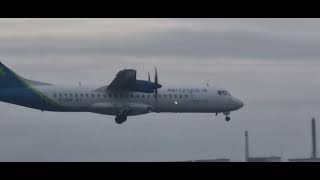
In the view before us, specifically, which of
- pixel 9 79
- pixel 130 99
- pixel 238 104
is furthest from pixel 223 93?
pixel 9 79

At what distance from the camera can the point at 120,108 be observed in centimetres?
3369

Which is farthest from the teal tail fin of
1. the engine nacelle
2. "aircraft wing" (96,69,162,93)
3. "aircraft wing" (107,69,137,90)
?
"aircraft wing" (107,69,137,90)

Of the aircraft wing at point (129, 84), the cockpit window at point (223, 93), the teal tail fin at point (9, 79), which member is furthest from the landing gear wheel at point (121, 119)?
the teal tail fin at point (9, 79)

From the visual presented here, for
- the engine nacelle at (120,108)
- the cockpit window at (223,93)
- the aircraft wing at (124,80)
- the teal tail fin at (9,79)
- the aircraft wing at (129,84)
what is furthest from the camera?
the teal tail fin at (9,79)

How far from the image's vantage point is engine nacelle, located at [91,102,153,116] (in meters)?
32.9

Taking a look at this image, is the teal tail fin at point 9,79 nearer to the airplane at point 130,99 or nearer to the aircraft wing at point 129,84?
the airplane at point 130,99

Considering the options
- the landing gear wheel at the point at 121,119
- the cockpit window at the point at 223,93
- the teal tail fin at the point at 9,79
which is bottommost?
the landing gear wheel at the point at 121,119

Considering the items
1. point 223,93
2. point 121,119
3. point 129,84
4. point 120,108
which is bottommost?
point 121,119

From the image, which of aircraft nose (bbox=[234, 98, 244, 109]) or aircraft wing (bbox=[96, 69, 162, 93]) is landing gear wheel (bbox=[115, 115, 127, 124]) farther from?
aircraft nose (bbox=[234, 98, 244, 109])

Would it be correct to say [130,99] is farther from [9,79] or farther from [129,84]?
[9,79]

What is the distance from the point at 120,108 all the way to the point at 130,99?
0.59 m

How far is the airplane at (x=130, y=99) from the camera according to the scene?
32.8m

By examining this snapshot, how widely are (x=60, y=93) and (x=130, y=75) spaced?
3.22 metres
